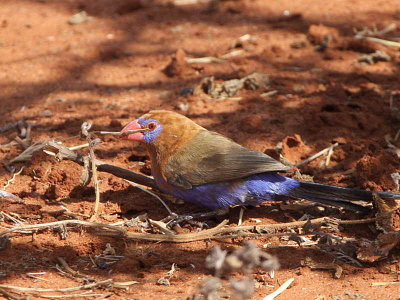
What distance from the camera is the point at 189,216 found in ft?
16.4

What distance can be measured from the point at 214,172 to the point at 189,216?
1.22 ft

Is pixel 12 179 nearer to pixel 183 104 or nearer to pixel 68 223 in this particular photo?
pixel 68 223

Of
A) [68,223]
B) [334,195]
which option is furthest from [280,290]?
[68,223]

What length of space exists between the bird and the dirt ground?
0.64ft

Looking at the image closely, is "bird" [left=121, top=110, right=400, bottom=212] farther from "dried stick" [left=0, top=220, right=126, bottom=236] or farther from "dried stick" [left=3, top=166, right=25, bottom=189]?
"dried stick" [left=3, top=166, right=25, bottom=189]

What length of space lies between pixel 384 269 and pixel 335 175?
1.37 m

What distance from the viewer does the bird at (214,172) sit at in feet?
16.0

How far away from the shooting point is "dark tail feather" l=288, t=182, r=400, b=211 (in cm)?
474

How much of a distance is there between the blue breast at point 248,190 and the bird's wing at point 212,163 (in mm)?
72

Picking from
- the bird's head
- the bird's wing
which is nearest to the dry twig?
the bird's wing

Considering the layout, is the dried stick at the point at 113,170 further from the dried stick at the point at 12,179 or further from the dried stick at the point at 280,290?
the dried stick at the point at 280,290

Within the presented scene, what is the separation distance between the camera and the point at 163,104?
6844 mm

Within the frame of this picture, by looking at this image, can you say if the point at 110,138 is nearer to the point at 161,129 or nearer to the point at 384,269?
the point at 161,129

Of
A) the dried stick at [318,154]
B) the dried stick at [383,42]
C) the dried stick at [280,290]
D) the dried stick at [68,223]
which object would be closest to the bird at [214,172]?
the dried stick at [318,154]
